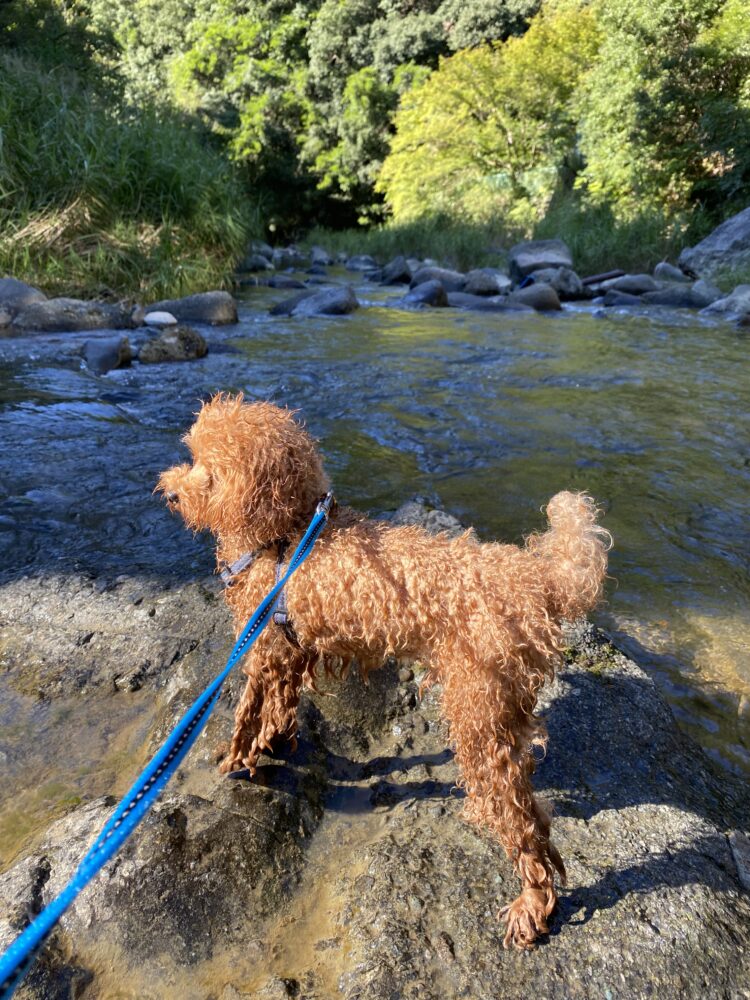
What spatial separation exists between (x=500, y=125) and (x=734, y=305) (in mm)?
16184

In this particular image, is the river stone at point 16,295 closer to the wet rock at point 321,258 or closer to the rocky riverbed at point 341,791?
the rocky riverbed at point 341,791

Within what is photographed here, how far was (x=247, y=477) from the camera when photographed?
2102mm

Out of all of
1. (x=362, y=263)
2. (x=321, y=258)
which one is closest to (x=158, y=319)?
(x=362, y=263)

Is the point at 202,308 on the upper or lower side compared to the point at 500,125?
lower

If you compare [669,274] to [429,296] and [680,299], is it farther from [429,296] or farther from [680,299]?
[429,296]

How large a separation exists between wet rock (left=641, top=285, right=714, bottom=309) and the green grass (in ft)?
13.2

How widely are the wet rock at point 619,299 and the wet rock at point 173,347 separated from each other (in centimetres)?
957

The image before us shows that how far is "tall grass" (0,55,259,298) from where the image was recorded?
10.0 meters

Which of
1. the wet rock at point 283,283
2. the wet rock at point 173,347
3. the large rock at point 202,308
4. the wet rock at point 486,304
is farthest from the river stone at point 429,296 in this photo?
the wet rock at point 173,347

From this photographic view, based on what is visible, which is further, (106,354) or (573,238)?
(573,238)

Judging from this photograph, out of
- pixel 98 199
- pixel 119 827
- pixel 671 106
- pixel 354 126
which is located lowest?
pixel 119 827

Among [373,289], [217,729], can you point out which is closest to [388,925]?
[217,729]

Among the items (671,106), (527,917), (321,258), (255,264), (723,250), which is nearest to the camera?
(527,917)

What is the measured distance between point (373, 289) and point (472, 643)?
16.4 m
